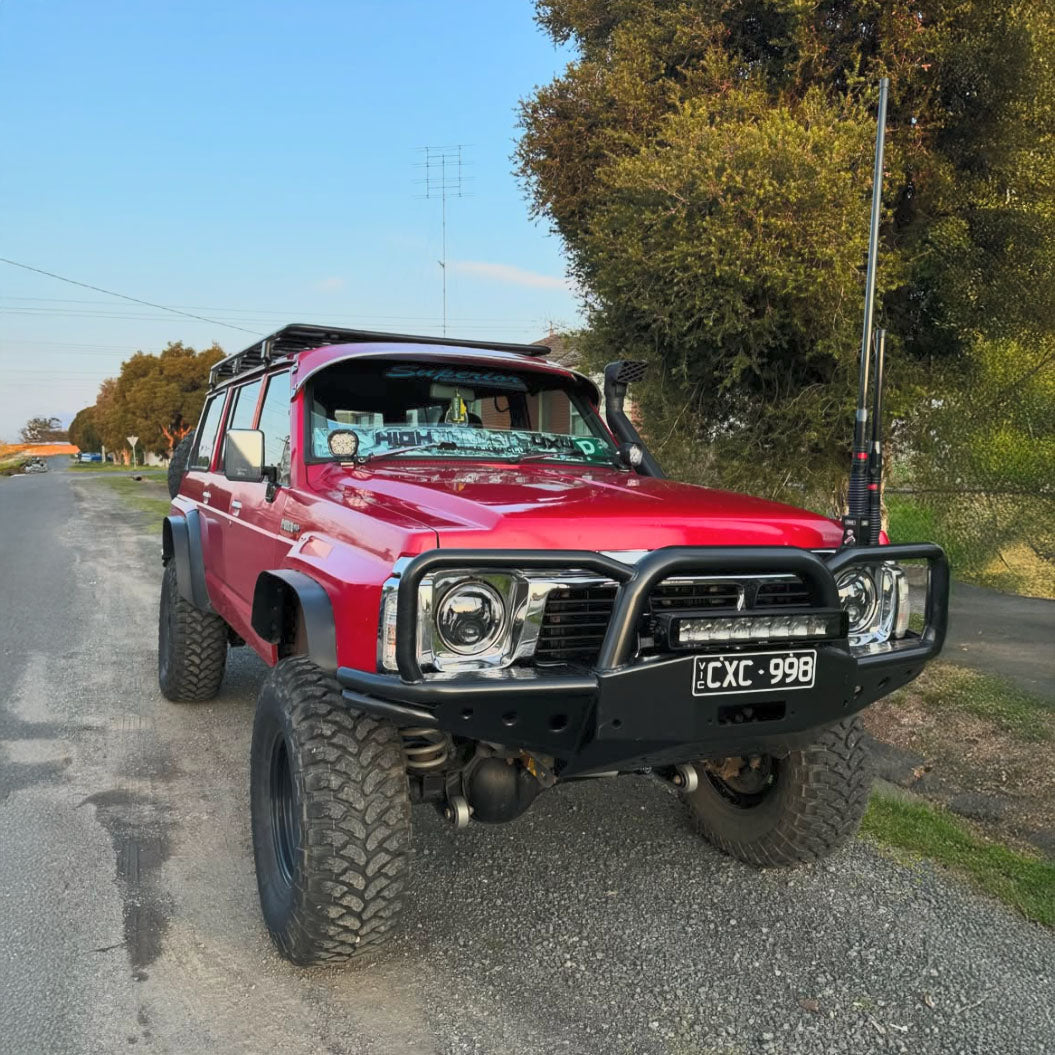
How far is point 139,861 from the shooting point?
11.5 ft

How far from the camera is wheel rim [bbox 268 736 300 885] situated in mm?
2957

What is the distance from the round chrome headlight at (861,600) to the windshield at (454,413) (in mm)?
1394

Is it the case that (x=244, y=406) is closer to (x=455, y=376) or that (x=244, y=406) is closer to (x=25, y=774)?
(x=455, y=376)

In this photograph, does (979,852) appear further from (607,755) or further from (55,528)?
(55,528)

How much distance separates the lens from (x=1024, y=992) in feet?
9.04

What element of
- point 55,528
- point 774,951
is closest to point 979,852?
point 774,951

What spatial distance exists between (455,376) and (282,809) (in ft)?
6.73

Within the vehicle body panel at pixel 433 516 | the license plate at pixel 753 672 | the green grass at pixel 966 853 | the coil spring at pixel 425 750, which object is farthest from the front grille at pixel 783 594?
the green grass at pixel 966 853

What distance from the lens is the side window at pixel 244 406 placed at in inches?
182

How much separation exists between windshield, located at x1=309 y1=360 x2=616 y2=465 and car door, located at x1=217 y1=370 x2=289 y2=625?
0.25 meters

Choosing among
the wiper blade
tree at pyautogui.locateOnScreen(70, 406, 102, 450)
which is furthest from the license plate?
tree at pyautogui.locateOnScreen(70, 406, 102, 450)

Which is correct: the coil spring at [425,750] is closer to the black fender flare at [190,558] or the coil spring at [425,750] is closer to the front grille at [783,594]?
the front grille at [783,594]

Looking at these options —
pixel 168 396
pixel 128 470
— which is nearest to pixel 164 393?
pixel 168 396

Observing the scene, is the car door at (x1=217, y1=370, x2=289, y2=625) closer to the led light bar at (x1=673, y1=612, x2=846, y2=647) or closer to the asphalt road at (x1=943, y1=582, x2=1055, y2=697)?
the led light bar at (x1=673, y1=612, x2=846, y2=647)
